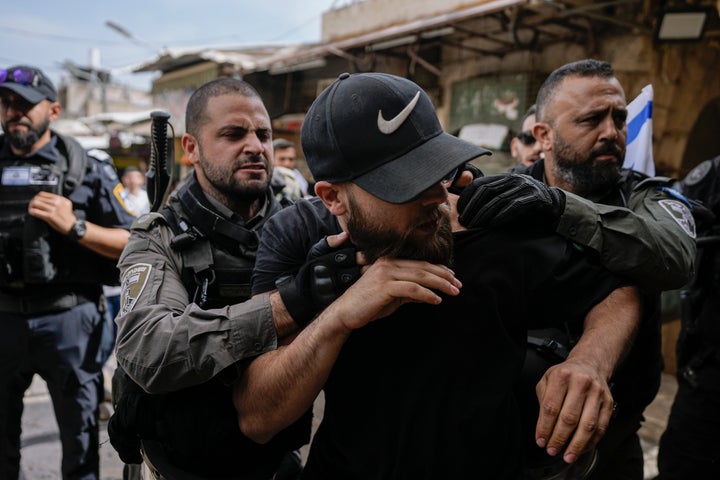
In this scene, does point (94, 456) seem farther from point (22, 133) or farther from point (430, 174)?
point (430, 174)

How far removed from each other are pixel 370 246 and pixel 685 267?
90 centimetres

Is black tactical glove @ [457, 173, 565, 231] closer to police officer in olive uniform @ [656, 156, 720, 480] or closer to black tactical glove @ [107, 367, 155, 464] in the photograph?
black tactical glove @ [107, 367, 155, 464]

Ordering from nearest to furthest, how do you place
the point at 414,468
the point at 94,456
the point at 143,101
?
the point at 414,468 → the point at 94,456 → the point at 143,101

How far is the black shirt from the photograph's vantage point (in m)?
1.30

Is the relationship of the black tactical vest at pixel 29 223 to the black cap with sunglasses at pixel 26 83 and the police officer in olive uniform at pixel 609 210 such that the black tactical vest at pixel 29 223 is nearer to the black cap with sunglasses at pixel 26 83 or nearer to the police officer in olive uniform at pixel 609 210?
the black cap with sunglasses at pixel 26 83

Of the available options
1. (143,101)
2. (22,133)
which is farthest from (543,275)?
(143,101)

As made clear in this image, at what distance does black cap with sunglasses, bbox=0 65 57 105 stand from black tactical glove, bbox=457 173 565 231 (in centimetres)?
270

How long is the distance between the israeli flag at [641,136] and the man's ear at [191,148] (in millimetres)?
1820

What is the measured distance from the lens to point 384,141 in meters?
1.23

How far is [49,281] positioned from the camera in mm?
2938

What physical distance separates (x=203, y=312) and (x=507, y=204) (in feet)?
2.69

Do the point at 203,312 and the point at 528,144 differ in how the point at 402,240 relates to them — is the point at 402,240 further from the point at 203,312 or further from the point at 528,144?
the point at 528,144

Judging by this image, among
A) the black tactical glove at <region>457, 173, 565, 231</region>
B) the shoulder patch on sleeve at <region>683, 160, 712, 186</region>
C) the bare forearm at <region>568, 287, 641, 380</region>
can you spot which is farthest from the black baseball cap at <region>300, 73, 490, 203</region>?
the shoulder patch on sleeve at <region>683, 160, 712, 186</region>

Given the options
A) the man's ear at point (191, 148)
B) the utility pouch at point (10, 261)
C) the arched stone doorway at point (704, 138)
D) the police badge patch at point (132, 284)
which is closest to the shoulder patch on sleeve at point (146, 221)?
the police badge patch at point (132, 284)
